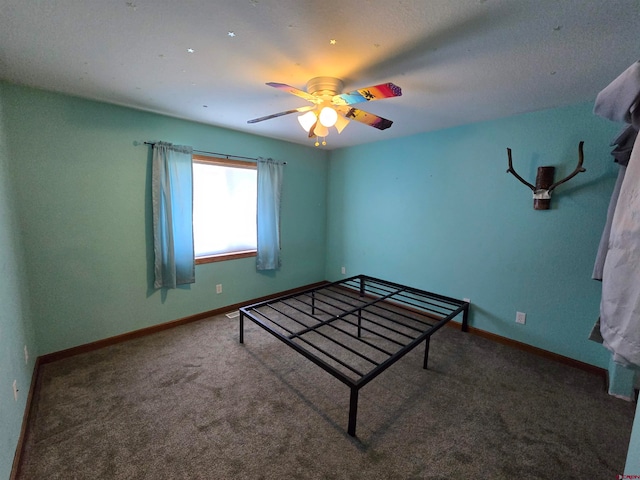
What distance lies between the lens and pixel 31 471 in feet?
4.54

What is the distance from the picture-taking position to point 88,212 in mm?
2375

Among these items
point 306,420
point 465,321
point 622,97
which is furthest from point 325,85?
point 465,321

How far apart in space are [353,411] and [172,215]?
252cm

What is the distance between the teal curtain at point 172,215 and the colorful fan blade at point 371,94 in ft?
6.23

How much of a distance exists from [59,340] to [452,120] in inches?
168

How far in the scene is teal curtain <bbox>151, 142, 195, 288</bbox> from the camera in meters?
2.69

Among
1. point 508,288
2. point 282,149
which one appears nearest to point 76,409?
point 282,149

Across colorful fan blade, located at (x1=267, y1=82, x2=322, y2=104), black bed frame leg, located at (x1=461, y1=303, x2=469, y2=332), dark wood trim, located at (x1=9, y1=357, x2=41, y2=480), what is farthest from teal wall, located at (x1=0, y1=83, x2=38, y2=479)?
black bed frame leg, located at (x1=461, y1=303, x2=469, y2=332)

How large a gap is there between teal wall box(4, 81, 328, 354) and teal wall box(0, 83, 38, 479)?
13 cm

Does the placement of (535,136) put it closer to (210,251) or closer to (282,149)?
(282,149)

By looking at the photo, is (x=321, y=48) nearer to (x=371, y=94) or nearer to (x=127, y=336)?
(x=371, y=94)

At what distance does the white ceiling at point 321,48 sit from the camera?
1.18 m

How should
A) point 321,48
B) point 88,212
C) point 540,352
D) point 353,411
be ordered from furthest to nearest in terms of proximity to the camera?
point 540,352 → point 88,212 → point 353,411 → point 321,48

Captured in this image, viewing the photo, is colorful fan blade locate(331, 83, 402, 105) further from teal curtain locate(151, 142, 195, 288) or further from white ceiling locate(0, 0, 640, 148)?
teal curtain locate(151, 142, 195, 288)
